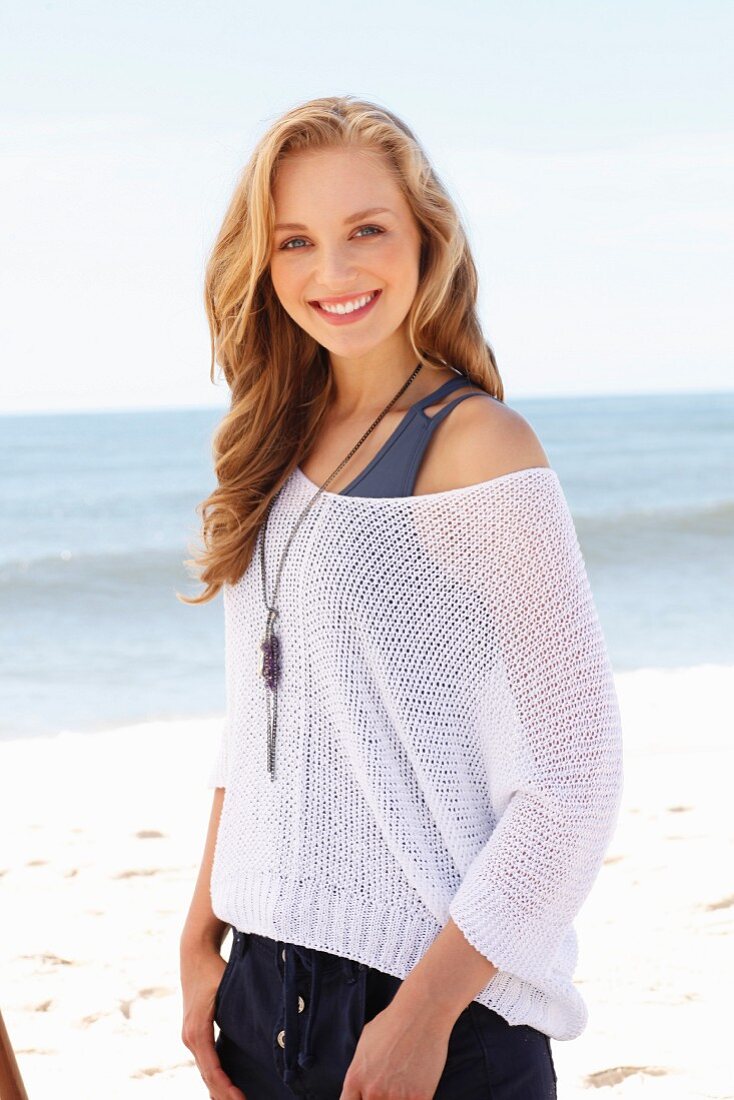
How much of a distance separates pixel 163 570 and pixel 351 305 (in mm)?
13319

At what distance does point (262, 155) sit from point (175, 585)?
1248 cm

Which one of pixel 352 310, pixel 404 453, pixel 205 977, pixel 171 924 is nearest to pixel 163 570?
pixel 171 924

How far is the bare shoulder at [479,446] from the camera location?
1515mm

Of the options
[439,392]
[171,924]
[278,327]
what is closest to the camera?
[439,392]

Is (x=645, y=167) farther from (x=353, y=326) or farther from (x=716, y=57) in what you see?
(x=353, y=326)

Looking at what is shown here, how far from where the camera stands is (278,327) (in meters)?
1.95

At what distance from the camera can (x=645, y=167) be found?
1651 inches

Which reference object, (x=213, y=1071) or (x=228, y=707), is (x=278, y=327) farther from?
(x=213, y=1071)

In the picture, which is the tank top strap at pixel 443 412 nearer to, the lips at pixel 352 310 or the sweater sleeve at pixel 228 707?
the lips at pixel 352 310

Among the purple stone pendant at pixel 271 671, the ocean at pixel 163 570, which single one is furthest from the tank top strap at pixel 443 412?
the ocean at pixel 163 570

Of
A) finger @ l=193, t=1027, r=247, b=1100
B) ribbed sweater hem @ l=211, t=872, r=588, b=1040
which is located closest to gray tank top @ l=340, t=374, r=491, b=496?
ribbed sweater hem @ l=211, t=872, r=588, b=1040

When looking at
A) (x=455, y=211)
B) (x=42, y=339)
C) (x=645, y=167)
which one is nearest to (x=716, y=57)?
(x=645, y=167)

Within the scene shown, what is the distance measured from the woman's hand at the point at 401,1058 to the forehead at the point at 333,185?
1.01 m

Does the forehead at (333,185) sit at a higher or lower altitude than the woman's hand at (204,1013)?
higher
